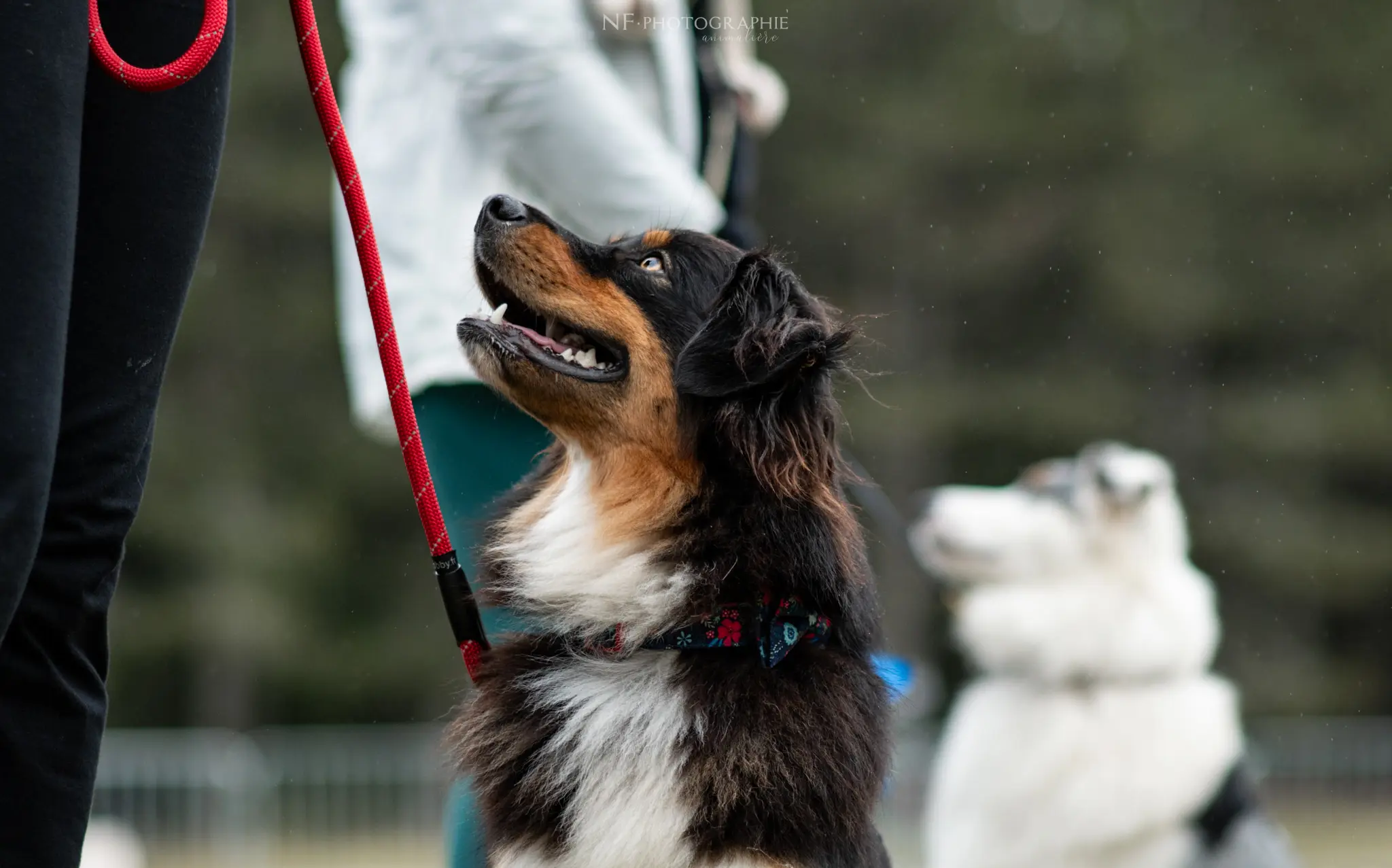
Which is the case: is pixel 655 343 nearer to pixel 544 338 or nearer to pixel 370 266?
pixel 544 338

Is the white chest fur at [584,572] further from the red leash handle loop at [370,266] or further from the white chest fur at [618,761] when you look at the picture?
the red leash handle loop at [370,266]

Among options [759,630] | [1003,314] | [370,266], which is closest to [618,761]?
[759,630]

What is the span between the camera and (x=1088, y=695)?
5969mm

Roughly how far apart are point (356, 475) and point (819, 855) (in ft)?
56.7

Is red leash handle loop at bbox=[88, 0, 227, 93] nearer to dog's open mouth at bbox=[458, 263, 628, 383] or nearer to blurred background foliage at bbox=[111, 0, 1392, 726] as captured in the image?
dog's open mouth at bbox=[458, 263, 628, 383]

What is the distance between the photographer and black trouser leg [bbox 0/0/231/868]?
223 centimetres

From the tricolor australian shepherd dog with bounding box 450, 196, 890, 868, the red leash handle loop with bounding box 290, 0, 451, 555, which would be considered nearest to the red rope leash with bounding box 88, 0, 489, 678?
the red leash handle loop with bounding box 290, 0, 451, 555

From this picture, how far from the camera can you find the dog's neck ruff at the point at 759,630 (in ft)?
8.89

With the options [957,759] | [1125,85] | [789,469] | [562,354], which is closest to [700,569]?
[789,469]

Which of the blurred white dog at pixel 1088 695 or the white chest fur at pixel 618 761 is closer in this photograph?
the white chest fur at pixel 618 761

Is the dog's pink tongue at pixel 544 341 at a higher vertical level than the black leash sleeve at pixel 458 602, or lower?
higher

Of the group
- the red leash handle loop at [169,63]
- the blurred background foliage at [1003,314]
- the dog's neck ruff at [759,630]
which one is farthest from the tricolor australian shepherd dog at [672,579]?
the blurred background foliage at [1003,314]

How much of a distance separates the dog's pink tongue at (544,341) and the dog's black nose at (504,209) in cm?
20

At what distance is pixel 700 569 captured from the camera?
2.80 m
